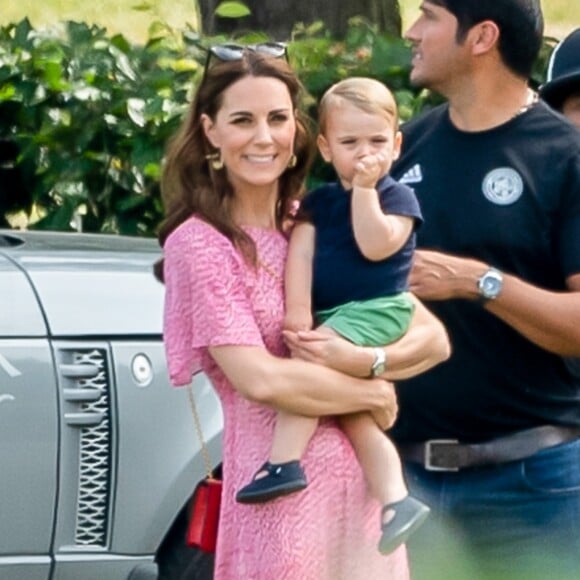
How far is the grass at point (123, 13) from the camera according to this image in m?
15.2

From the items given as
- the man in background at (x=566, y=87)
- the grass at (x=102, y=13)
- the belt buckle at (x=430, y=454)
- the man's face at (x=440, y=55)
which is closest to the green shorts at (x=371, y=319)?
the belt buckle at (x=430, y=454)

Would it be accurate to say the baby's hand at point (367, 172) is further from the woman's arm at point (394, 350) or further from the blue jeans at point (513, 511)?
the blue jeans at point (513, 511)

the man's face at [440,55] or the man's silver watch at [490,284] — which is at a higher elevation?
the man's face at [440,55]

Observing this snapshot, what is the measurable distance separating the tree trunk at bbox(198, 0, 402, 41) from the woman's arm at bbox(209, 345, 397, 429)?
501 cm

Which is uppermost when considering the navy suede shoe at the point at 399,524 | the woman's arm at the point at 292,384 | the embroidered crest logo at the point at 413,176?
the embroidered crest logo at the point at 413,176

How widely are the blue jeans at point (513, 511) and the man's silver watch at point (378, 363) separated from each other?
1.62 feet

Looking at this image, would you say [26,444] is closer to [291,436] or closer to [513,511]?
[513,511]

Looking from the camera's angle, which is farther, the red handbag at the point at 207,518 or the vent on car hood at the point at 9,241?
the vent on car hood at the point at 9,241

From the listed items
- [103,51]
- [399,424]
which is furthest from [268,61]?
[103,51]

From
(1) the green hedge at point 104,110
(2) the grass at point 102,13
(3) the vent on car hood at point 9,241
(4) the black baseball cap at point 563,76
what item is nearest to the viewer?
(4) the black baseball cap at point 563,76

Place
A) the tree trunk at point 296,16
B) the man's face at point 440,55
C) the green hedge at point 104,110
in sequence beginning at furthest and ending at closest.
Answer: the tree trunk at point 296,16, the green hedge at point 104,110, the man's face at point 440,55

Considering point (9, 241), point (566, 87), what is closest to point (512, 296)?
point (566, 87)

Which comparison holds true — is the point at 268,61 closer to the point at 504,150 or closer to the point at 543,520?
the point at 504,150

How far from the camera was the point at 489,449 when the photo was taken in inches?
159
